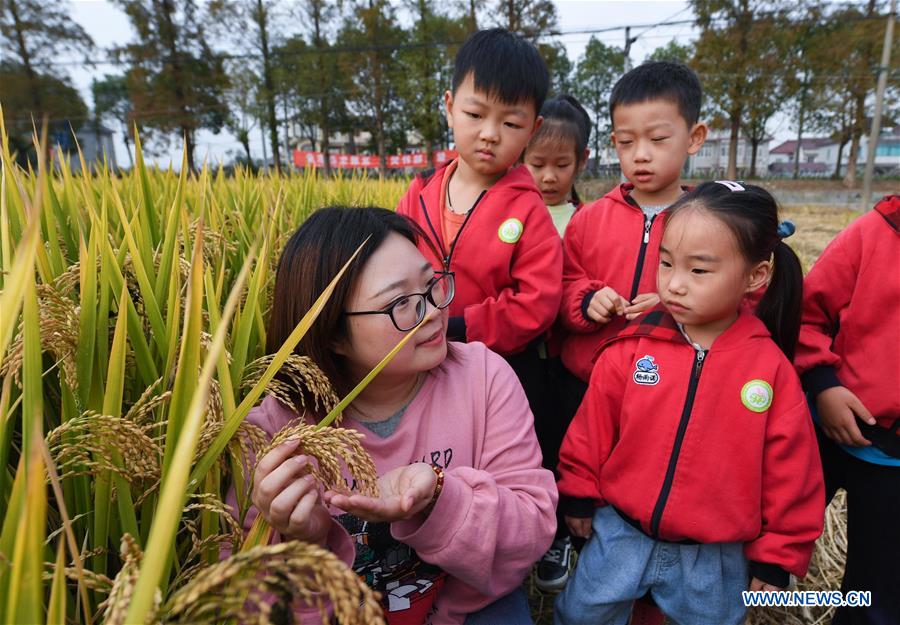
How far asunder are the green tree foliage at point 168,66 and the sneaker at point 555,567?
2237cm

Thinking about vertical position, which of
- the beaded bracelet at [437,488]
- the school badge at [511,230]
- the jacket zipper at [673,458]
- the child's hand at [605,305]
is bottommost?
the jacket zipper at [673,458]

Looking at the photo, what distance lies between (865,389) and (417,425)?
123 cm

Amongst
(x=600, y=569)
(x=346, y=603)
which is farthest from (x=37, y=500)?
(x=600, y=569)

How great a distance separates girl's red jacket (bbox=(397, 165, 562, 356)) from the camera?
163cm

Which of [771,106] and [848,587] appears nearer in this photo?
[848,587]

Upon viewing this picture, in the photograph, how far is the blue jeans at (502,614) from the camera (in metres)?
1.14

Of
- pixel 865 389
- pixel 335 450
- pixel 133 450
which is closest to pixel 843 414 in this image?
pixel 865 389

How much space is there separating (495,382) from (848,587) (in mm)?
1180

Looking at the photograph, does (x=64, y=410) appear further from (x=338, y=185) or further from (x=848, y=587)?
(x=338, y=185)

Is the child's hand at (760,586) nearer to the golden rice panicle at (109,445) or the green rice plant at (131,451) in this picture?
the green rice plant at (131,451)

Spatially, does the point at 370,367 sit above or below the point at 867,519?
above

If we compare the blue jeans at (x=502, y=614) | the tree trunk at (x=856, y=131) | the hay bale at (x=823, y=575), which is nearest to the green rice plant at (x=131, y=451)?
the blue jeans at (x=502, y=614)

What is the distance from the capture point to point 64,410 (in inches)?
30.8

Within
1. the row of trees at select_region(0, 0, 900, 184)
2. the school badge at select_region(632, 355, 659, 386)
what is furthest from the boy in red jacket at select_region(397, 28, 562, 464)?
the row of trees at select_region(0, 0, 900, 184)
